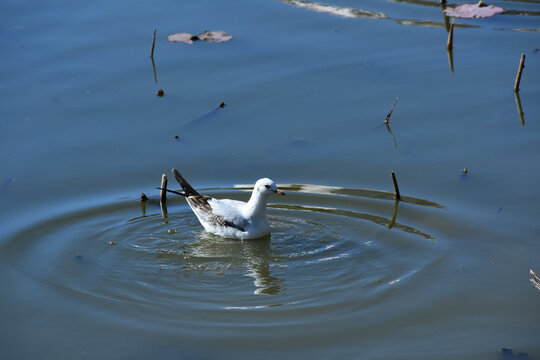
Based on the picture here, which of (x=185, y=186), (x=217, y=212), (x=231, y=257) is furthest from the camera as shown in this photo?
(x=185, y=186)

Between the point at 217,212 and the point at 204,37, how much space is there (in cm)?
568

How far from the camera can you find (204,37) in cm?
1452

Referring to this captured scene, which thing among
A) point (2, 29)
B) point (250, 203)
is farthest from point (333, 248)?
point (2, 29)

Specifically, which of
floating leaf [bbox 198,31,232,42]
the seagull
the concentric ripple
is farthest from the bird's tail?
floating leaf [bbox 198,31,232,42]

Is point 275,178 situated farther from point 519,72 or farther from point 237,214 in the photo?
point 519,72

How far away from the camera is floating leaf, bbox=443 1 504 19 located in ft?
49.8

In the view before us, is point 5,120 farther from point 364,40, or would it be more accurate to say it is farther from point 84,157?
point 364,40

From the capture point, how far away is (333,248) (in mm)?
9227

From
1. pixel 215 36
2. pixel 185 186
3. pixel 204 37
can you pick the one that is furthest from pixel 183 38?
pixel 185 186

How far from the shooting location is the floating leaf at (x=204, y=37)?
47.4 feet

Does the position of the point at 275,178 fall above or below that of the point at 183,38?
below

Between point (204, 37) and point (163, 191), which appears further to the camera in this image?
point (204, 37)

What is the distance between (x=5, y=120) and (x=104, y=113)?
1499 millimetres

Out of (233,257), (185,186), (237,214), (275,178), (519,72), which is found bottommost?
(233,257)
